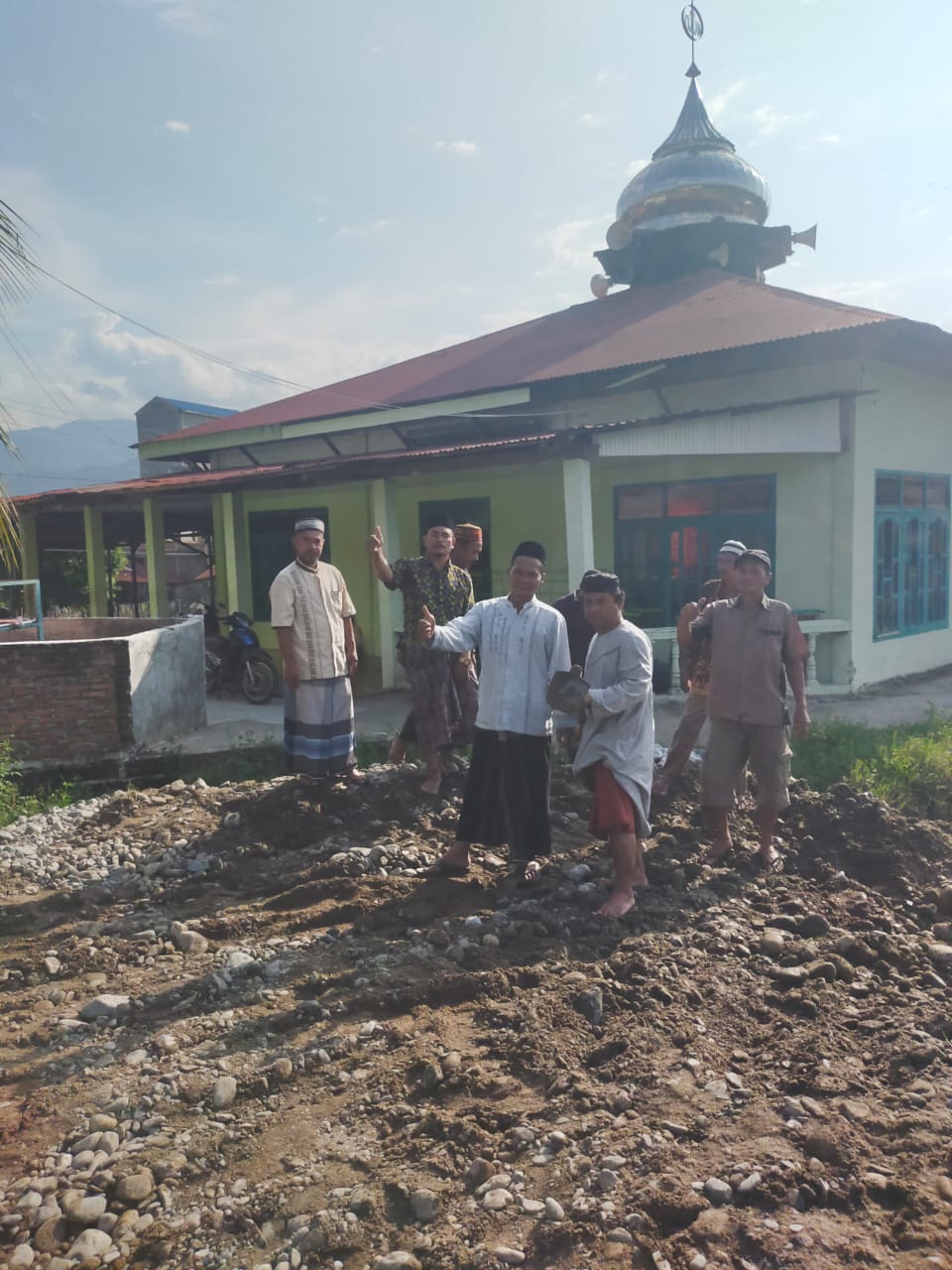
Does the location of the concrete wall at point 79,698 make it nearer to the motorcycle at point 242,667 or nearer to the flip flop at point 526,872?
the motorcycle at point 242,667

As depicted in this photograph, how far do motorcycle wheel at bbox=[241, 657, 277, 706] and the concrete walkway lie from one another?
11 cm

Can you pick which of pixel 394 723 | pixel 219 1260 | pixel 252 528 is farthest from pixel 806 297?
pixel 219 1260

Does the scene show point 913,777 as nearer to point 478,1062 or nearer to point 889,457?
point 478,1062

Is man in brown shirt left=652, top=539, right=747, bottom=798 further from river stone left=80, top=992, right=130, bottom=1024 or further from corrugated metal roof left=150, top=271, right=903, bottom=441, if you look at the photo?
corrugated metal roof left=150, top=271, right=903, bottom=441

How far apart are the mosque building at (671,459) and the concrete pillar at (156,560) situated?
0.03 meters

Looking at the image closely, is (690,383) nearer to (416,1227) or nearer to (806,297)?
(806,297)

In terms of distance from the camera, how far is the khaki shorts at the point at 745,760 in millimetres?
4680

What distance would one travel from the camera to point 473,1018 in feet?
11.0

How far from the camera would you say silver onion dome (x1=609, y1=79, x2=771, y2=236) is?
46.3 feet

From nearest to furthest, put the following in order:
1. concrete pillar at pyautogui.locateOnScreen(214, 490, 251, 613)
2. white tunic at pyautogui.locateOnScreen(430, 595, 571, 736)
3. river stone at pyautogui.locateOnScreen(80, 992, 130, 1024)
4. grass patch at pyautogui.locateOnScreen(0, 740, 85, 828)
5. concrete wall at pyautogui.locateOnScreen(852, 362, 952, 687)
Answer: river stone at pyautogui.locateOnScreen(80, 992, 130, 1024)
white tunic at pyautogui.locateOnScreen(430, 595, 571, 736)
grass patch at pyautogui.locateOnScreen(0, 740, 85, 828)
concrete wall at pyautogui.locateOnScreen(852, 362, 952, 687)
concrete pillar at pyautogui.locateOnScreen(214, 490, 251, 613)

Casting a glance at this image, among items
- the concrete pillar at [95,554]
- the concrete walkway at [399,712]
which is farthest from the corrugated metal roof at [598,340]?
the concrete walkway at [399,712]

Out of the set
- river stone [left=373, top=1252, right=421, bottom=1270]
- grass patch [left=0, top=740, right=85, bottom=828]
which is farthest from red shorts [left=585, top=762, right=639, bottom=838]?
grass patch [left=0, top=740, right=85, bottom=828]

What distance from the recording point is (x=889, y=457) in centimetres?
993

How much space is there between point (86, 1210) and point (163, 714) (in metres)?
5.55
